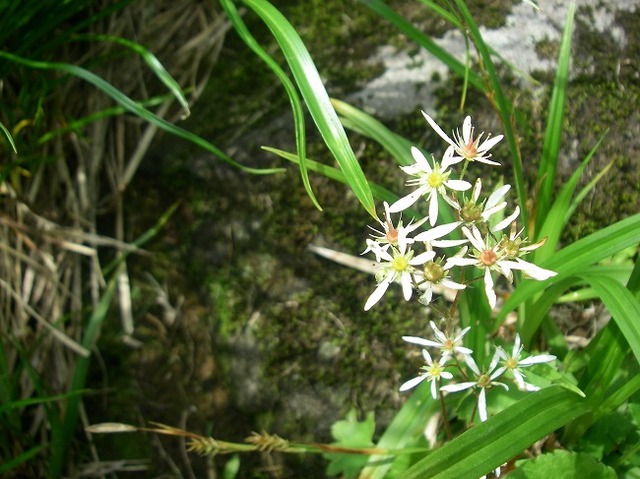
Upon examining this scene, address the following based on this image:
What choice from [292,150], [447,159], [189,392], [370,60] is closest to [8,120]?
[292,150]

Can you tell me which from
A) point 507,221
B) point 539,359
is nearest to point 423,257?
point 507,221

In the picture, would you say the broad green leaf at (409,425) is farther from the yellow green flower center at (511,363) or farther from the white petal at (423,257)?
the white petal at (423,257)

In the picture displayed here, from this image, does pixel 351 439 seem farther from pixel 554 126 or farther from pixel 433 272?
pixel 554 126

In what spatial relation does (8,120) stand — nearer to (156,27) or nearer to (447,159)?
(156,27)

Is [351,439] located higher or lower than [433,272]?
lower

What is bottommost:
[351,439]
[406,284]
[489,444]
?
[351,439]

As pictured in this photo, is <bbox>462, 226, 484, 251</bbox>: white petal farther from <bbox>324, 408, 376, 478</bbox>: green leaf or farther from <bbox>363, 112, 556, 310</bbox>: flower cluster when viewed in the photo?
<bbox>324, 408, 376, 478</bbox>: green leaf

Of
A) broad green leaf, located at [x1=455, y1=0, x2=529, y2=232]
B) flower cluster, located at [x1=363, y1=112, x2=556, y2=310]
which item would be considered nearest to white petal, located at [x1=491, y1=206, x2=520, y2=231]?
flower cluster, located at [x1=363, y1=112, x2=556, y2=310]

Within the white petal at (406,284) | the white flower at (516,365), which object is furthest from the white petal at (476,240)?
the white flower at (516,365)
